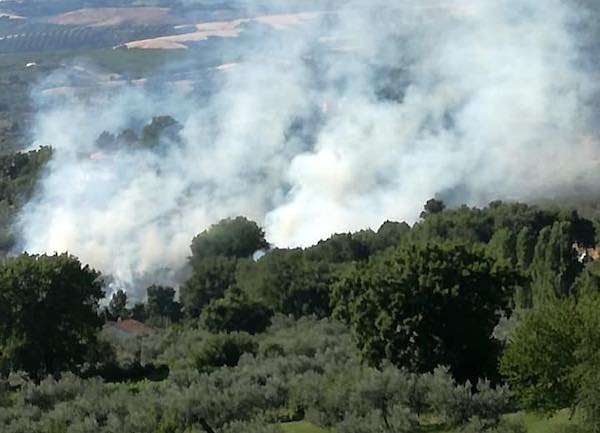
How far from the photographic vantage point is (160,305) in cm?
4338

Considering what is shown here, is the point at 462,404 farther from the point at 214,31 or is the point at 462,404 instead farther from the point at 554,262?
the point at 214,31

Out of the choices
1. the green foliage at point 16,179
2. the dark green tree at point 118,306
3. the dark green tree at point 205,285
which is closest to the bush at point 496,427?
the dark green tree at point 205,285

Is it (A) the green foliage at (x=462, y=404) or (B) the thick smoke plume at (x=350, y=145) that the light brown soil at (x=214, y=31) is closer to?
(B) the thick smoke plume at (x=350, y=145)

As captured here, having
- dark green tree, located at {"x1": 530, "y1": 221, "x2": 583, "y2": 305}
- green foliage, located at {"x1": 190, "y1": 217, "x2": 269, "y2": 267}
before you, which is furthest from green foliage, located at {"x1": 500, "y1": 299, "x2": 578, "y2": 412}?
green foliage, located at {"x1": 190, "y1": 217, "x2": 269, "y2": 267}

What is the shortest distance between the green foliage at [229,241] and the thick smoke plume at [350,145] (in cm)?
274

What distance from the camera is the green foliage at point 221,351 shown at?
83.3 feet

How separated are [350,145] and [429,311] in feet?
124

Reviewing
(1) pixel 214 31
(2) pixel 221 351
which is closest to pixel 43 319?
(2) pixel 221 351

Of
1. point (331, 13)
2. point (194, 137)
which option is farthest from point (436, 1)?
point (194, 137)

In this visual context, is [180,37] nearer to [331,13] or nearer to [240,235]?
[331,13]

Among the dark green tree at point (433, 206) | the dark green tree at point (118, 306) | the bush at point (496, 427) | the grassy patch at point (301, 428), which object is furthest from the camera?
the dark green tree at point (433, 206)

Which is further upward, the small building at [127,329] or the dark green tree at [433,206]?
the dark green tree at [433,206]

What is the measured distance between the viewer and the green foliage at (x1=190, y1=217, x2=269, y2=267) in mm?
49031

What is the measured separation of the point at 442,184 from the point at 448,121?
19.8 ft
